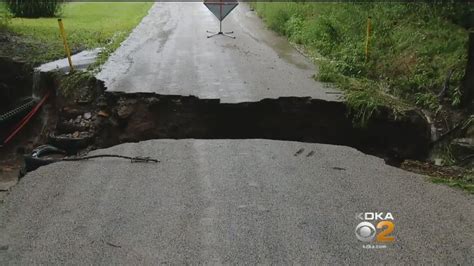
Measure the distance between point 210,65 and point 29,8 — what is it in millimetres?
11334

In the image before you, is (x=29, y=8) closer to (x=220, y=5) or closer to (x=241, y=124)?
(x=220, y=5)

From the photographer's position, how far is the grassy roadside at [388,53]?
8.04 metres

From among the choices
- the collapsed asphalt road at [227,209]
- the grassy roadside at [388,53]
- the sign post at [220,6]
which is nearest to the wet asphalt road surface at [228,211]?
the collapsed asphalt road at [227,209]

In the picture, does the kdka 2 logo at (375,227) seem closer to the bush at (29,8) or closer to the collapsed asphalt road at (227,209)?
the collapsed asphalt road at (227,209)

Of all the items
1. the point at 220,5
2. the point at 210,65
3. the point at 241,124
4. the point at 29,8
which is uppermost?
the point at 220,5

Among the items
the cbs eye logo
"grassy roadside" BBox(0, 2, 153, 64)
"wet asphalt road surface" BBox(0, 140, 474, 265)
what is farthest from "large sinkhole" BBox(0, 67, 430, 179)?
"grassy roadside" BBox(0, 2, 153, 64)

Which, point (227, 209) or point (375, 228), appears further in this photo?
point (227, 209)

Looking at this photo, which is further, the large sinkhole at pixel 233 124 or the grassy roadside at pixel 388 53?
the grassy roadside at pixel 388 53

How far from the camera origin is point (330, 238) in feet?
13.5

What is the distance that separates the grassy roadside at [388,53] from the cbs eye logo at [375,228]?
10.4 ft

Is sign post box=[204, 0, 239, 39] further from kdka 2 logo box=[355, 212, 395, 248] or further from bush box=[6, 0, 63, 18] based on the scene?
kdka 2 logo box=[355, 212, 395, 248]

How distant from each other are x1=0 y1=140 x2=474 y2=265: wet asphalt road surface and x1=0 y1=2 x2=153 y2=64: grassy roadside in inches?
245

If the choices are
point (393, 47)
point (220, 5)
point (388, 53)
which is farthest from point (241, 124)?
point (220, 5)

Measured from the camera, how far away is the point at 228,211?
458 cm
